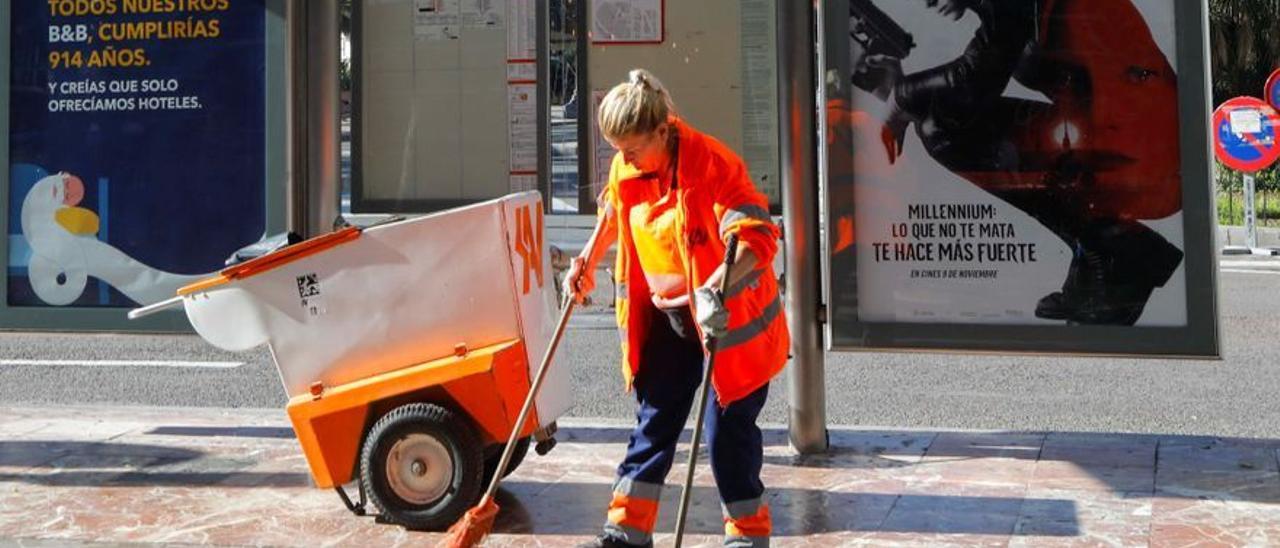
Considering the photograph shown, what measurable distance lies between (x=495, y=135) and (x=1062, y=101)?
2.96 m

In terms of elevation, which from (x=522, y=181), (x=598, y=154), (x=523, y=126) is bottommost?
(x=522, y=181)

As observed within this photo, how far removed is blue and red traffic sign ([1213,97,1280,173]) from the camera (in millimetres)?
17844

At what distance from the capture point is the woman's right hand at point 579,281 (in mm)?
4682

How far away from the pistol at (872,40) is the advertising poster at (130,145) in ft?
8.42

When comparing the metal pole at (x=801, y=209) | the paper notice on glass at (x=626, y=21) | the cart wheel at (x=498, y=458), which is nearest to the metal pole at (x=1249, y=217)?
the paper notice on glass at (x=626, y=21)

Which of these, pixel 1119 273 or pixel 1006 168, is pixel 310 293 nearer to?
pixel 1006 168

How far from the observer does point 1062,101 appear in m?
5.91

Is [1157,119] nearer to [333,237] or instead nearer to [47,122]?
[333,237]

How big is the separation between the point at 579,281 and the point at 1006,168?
215cm

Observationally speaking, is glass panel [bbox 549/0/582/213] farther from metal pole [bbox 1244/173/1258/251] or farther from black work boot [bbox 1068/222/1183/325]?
metal pole [bbox 1244/173/1258/251]

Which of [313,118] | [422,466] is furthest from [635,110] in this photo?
[313,118]

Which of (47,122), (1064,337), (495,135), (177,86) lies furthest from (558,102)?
(1064,337)

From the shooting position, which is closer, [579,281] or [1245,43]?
[579,281]

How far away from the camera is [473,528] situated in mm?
4453
